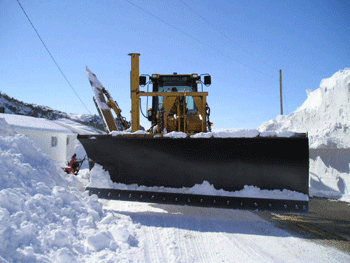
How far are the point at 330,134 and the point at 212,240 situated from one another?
6154 mm

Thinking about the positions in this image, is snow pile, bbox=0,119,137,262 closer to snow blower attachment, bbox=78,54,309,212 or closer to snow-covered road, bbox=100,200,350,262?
snow-covered road, bbox=100,200,350,262

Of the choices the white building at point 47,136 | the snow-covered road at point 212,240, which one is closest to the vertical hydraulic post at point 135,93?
the snow-covered road at point 212,240

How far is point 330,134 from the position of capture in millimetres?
7422

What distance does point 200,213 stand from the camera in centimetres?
428

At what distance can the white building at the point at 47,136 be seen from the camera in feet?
47.8

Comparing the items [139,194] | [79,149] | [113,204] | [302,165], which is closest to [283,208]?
[302,165]

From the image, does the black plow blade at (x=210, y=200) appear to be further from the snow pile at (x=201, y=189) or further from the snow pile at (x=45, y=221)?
the snow pile at (x=45, y=221)

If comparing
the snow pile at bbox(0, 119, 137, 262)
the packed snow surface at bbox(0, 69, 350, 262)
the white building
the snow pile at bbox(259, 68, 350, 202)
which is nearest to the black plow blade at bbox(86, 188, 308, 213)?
the packed snow surface at bbox(0, 69, 350, 262)

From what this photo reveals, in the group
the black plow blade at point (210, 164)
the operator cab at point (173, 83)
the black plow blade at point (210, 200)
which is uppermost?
the operator cab at point (173, 83)

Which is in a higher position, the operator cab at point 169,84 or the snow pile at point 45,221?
the operator cab at point 169,84

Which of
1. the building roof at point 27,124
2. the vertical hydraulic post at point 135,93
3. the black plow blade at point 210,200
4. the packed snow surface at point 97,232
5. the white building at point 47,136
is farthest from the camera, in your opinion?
the white building at point 47,136

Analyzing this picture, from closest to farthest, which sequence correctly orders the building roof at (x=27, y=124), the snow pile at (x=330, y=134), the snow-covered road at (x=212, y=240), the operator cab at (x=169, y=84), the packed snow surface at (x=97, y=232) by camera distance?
the packed snow surface at (x=97, y=232) → the snow-covered road at (x=212, y=240) → the operator cab at (x=169, y=84) → the snow pile at (x=330, y=134) → the building roof at (x=27, y=124)

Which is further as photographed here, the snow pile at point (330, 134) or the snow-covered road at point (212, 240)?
the snow pile at point (330, 134)

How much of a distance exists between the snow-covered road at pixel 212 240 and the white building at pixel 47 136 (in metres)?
12.8
